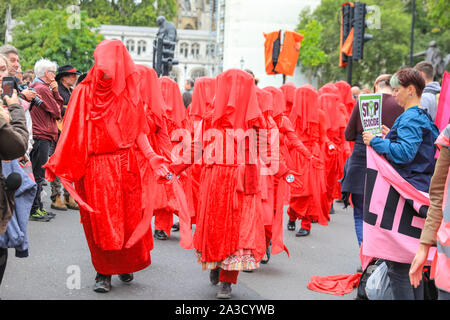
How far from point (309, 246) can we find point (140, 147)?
12.3 feet

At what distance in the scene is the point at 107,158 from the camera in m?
5.52

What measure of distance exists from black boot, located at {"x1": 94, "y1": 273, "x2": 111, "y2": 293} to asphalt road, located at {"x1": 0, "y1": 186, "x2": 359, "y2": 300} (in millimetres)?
52

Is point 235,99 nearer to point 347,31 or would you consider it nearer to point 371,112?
point 371,112

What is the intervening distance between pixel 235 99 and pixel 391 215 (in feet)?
6.41

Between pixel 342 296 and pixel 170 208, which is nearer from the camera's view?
pixel 342 296

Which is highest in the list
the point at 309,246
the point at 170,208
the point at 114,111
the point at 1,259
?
the point at 114,111

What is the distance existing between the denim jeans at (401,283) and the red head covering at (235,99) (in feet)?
6.67

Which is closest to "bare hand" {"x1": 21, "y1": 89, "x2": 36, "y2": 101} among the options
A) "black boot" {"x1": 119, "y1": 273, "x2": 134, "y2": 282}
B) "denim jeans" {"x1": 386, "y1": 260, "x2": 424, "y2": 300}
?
"black boot" {"x1": 119, "y1": 273, "x2": 134, "y2": 282}

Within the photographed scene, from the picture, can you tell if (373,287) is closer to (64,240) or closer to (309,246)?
(309,246)

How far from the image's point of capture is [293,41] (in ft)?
54.4

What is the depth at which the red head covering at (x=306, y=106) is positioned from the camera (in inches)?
372

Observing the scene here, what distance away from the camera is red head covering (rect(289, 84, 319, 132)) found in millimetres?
9461

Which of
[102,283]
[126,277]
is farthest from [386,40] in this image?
[102,283]
